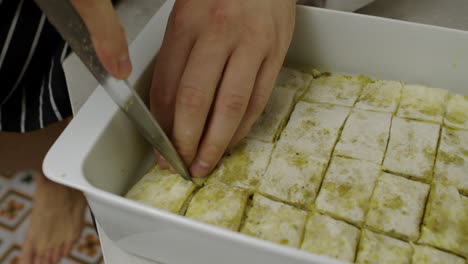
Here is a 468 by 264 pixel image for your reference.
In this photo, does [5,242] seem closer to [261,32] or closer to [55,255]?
[55,255]

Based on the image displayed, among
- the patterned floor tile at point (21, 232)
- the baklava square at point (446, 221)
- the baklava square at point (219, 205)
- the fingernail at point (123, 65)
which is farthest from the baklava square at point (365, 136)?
the patterned floor tile at point (21, 232)

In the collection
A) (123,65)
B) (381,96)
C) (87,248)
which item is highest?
(123,65)

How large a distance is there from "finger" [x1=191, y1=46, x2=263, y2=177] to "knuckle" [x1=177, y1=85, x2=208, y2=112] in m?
Answer: 0.04

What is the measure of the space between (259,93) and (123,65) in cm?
41

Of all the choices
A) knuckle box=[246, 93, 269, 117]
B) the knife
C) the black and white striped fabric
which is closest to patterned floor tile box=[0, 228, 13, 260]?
the black and white striped fabric

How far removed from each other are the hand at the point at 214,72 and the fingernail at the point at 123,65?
272 mm

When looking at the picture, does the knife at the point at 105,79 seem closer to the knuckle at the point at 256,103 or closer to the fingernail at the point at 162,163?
the fingernail at the point at 162,163

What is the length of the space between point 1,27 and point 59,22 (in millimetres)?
630

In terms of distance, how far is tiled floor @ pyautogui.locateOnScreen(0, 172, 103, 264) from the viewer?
183 cm

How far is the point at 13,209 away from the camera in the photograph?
6.39 feet

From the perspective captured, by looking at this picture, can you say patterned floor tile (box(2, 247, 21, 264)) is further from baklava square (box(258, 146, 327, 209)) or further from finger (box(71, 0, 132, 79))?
finger (box(71, 0, 132, 79))

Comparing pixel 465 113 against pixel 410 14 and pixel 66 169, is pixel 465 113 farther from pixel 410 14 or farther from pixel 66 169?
pixel 66 169

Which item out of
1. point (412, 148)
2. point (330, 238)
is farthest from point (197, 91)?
point (412, 148)

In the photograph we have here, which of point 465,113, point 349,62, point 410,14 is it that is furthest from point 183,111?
point 410,14
